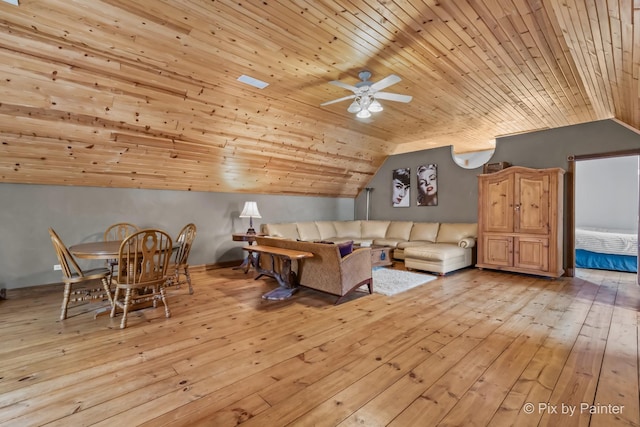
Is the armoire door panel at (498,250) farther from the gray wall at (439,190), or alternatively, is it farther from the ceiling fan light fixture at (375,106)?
the ceiling fan light fixture at (375,106)

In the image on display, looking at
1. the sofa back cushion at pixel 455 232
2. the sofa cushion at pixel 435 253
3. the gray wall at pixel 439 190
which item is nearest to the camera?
the sofa cushion at pixel 435 253

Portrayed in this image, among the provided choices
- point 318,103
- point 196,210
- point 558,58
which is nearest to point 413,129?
point 318,103

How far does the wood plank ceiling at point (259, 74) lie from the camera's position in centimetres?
242

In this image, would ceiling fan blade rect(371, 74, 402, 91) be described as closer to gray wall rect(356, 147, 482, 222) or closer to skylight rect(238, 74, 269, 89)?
skylight rect(238, 74, 269, 89)

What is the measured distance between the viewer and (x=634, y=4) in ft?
6.33

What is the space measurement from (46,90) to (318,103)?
317cm

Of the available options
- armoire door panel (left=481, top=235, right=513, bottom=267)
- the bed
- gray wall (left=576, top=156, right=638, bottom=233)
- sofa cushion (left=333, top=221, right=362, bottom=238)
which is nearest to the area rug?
armoire door panel (left=481, top=235, right=513, bottom=267)

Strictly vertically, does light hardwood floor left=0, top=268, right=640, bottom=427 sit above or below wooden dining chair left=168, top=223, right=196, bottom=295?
below

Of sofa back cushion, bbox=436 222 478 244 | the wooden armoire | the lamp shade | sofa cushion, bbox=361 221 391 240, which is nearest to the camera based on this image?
the wooden armoire

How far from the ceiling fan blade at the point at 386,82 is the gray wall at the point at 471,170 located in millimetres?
4054

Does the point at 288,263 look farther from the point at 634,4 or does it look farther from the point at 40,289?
the point at 634,4

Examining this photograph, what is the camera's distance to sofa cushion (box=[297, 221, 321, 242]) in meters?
6.68

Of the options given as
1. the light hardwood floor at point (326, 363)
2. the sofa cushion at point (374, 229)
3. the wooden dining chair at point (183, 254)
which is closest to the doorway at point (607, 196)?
the sofa cushion at point (374, 229)

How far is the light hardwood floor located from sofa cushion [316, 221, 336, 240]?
3.56 m
